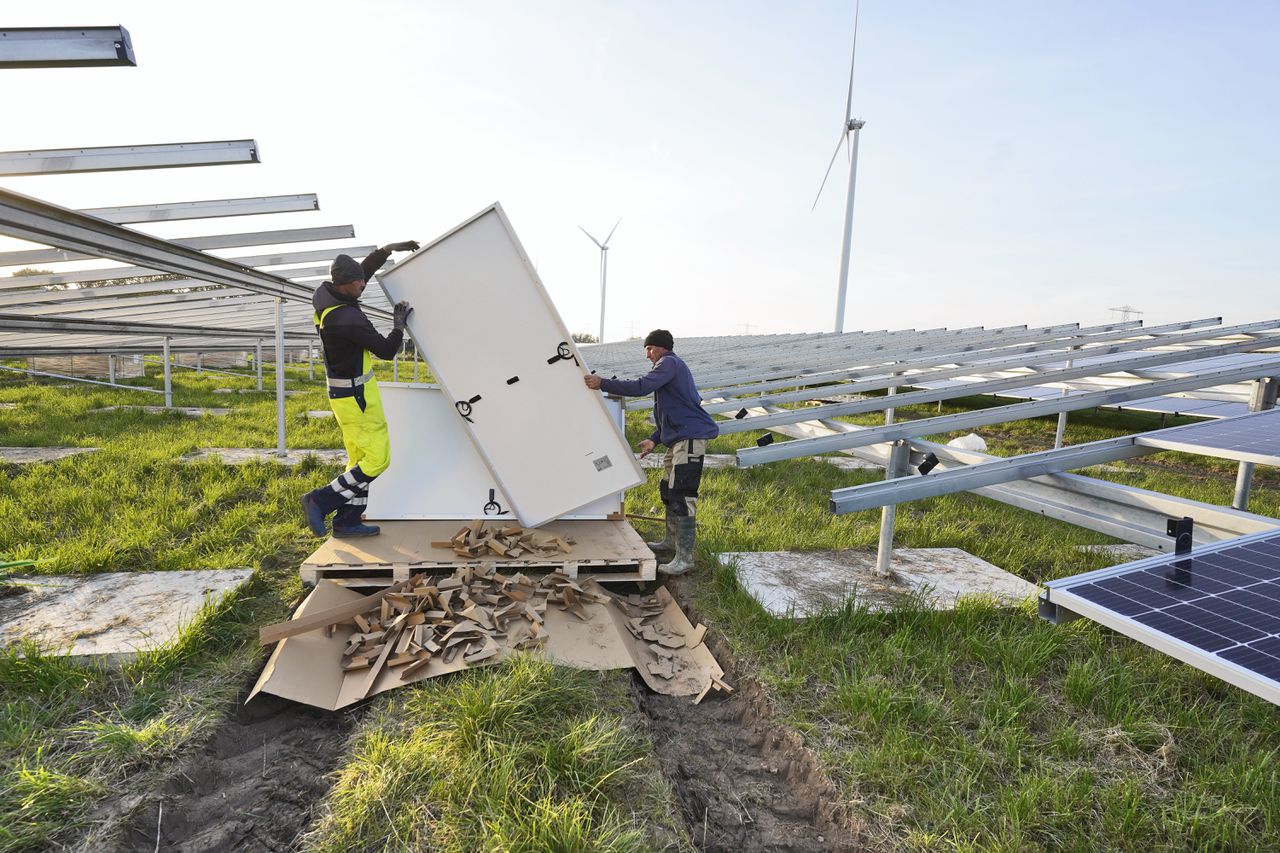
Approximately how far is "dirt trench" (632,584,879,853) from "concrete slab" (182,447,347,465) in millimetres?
6131

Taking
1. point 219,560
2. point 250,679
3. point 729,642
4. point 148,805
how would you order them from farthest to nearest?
1. point 219,560
2. point 729,642
3. point 250,679
4. point 148,805

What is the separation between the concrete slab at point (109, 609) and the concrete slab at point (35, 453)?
4.46m

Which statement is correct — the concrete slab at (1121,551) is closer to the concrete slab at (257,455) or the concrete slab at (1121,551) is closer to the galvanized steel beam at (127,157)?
the galvanized steel beam at (127,157)

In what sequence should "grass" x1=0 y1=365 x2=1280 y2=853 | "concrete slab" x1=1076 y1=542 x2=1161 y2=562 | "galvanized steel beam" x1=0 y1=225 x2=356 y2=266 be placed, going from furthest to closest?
"galvanized steel beam" x1=0 y1=225 x2=356 y2=266, "concrete slab" x1=1076 y1=542 x2=1161 y2=562, "grass" x1=0 y1=365 x2=1280 y2=853

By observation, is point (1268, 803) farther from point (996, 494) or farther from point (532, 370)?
point (532, 370)

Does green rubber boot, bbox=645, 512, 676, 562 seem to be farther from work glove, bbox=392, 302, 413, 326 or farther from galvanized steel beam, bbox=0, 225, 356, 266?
galvanized steel beam, bbox=0, 225, 356, 266

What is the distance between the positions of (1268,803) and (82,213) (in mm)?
6620

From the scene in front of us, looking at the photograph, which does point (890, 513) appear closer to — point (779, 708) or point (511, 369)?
point (779, 708)

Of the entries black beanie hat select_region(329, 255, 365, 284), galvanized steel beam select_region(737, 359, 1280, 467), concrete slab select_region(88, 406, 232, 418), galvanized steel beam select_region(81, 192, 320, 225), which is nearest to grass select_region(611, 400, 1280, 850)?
galvanized steel beam select_region(737, 359, 1280, 467)

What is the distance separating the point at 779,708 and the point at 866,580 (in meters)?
1.98

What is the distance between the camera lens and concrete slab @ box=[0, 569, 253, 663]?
3195 mm

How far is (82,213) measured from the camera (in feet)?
12.2

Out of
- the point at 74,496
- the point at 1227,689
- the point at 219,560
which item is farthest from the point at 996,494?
the point at 74,496

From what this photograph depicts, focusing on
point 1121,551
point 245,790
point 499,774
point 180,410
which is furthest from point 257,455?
point 1121,551
